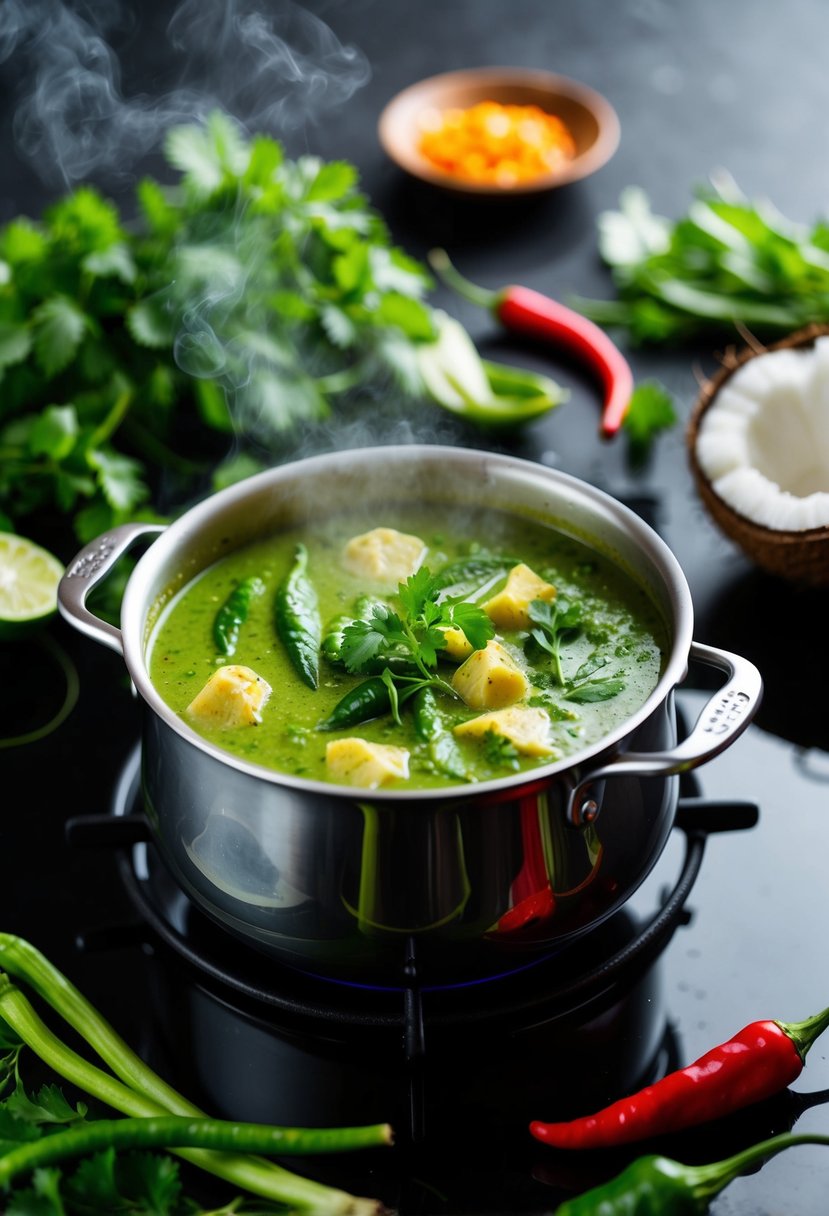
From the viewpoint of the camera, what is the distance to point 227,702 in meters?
1.74

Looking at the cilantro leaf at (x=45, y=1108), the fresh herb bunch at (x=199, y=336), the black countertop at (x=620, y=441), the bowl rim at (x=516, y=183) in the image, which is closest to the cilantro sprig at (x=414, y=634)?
the black countertop at (x=620, y=441)

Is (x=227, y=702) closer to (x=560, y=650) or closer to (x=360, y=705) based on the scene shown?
(x=360, y=705)

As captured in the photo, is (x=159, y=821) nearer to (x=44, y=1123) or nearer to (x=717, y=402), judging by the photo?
(x=44, y=1123)

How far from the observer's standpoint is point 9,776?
2090 mm

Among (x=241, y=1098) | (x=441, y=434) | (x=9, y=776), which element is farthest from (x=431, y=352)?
(x=241, y=1098)

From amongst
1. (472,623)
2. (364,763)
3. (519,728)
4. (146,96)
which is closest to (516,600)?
(472,623)

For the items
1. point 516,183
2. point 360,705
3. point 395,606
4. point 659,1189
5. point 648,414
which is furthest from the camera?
point 516,183

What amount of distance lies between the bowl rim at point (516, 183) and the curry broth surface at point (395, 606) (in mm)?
1414

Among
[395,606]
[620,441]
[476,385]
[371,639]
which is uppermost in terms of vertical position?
[371,639]

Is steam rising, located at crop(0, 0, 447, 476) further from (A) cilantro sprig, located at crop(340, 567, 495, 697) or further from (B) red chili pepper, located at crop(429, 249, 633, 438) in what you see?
(A) cilantro sprig, located at crop(340, 567, 495, 697)

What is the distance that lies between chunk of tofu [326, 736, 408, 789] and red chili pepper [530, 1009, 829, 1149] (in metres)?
0.45

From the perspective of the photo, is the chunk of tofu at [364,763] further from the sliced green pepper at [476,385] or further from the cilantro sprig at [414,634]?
the sliced green pepper at [476,385]

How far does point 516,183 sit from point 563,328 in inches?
24.2

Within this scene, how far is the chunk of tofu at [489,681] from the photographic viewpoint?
5.73 ft
